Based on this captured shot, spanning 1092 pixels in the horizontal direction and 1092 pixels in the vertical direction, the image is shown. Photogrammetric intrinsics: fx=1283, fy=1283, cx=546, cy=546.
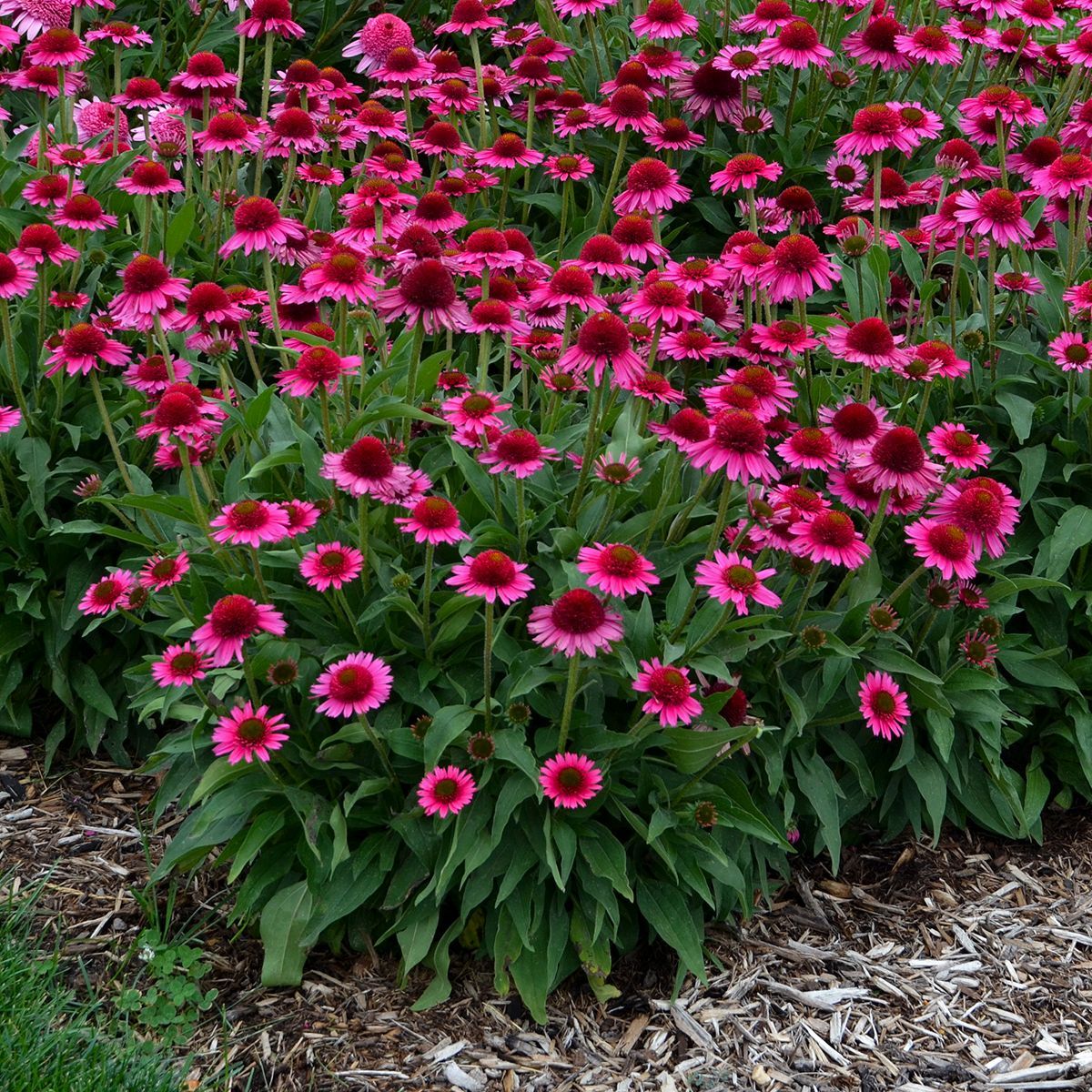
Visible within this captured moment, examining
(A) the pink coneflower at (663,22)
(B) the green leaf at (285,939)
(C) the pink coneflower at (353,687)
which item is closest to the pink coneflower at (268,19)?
(A) the pink coneflower at (663,22)

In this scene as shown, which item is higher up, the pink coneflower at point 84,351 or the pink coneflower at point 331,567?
the pink coneflower at point 84,351

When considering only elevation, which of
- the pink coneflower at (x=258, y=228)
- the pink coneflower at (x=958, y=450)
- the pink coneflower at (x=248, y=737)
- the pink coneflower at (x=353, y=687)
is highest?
the pink coneflower at (x=258, y=228)

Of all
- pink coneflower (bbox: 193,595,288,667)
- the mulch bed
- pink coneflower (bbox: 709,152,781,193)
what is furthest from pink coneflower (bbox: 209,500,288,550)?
A: pink coneflower (bbox: 709,152,781,193)

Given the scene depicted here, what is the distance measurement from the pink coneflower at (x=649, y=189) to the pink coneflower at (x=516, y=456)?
3.46 feet

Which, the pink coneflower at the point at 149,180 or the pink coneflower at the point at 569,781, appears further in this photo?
the pink coneflower at the point at 149,180

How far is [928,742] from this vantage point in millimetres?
3494

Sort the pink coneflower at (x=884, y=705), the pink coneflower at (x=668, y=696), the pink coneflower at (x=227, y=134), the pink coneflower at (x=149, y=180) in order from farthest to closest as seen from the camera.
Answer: the pink coneflower at (x=227, y=134)
the pink coneflower at (x=149, y=180)
the pink coneflower at (x=884, y=705)
the pink coneflower at (x=668, y=696)

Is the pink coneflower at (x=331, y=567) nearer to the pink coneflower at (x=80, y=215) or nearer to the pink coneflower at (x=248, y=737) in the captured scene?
the pink coneflower at (x=248, y=737)

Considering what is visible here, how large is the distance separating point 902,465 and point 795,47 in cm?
205

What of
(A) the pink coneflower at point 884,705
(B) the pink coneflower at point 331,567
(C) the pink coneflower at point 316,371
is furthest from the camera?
(A) the pink coneflower at point 884,705

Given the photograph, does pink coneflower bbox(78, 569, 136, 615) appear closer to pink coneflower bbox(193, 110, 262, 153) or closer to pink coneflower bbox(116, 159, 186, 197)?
pink coneflower bbox(116, 159, 186, 197)

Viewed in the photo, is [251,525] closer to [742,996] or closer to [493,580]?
[493,580]

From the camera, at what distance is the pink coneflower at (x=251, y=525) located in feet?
9.20

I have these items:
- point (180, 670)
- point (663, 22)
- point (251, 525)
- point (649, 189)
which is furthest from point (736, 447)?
point (663, 22)
